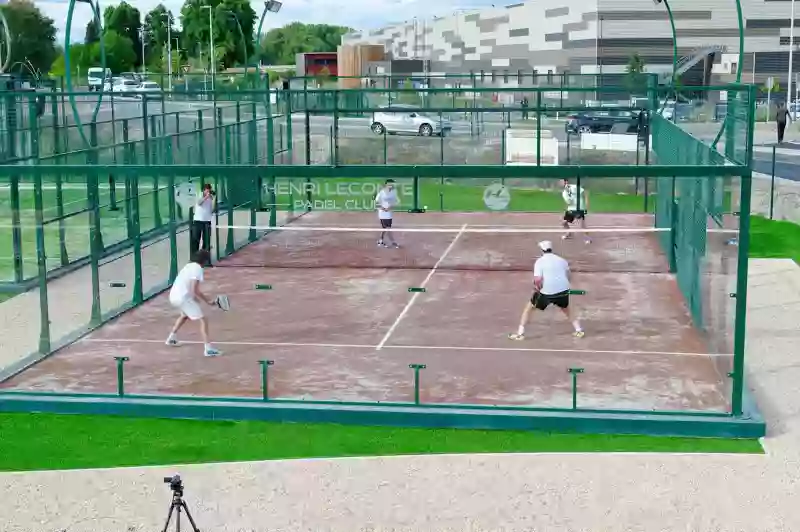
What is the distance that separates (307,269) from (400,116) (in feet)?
70.2

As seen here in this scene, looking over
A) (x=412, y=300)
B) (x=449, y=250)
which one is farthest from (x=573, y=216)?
(x=412, y=300)

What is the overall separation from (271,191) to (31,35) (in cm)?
4558

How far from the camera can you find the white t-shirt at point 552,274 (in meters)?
17.0

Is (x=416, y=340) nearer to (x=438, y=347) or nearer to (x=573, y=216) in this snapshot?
(x=438, y=347)

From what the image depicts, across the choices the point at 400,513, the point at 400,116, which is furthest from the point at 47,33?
the point at 400,513

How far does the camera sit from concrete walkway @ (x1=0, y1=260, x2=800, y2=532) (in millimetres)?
11266

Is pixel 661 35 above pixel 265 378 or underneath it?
above

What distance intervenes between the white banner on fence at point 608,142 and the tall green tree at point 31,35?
3839cm

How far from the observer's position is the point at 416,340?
17969mm

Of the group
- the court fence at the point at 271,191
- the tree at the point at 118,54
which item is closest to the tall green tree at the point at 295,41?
the tree at the point at 118,54

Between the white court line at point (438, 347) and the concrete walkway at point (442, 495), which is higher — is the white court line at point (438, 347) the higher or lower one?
the higher one

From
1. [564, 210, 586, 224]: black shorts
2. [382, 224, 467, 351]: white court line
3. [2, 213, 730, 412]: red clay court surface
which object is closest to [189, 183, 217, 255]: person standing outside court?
[2, 213, 730, 412]: red clay court surface

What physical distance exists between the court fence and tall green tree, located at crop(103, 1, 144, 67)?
280 feet

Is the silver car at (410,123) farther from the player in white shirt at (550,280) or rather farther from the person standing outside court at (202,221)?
the player in white shirt at (550,280)
